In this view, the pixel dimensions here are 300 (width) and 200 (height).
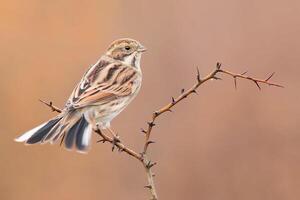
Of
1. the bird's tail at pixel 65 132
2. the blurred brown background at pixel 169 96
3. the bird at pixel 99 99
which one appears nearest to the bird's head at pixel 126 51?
the bird at pixel 99 99

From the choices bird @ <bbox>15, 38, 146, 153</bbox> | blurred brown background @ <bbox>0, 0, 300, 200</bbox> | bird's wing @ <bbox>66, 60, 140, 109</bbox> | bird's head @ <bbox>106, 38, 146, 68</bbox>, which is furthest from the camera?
blurred brown background @ <bbox>0, 0, 300, 200</bbox>

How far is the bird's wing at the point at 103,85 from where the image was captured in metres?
4.33

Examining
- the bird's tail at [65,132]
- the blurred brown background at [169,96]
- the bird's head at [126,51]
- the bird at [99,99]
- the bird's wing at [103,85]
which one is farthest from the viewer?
A: the blurred brown background at [169,96]

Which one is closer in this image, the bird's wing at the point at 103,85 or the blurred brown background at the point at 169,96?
the bird's wing at the point at 103,85

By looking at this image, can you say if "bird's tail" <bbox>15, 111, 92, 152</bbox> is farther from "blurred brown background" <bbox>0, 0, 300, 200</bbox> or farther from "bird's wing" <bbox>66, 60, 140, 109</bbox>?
"blurred brown background" <bbox>0, 0, 300, 200</bbox>

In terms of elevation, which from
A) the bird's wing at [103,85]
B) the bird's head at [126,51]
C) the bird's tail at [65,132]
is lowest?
the bird's tail at [65,132]

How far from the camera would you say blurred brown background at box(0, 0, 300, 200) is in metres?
5.96

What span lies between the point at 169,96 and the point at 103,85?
2.14 metres

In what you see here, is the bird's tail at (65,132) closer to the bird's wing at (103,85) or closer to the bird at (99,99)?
the bird at (99,99)

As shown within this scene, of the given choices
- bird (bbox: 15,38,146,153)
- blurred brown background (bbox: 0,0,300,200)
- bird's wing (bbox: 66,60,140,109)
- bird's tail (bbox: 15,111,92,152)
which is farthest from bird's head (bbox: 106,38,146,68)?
blurred brown background (bbox: 0,0,300,200)

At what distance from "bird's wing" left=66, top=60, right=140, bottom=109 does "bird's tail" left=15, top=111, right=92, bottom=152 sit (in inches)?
6.1

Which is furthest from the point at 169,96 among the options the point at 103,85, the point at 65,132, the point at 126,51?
the point at 65,132

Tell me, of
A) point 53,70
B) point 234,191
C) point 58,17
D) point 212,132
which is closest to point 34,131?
point 234,191

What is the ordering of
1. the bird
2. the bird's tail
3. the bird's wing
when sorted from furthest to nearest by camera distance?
the bird's wing
the bird
the bird's tail
